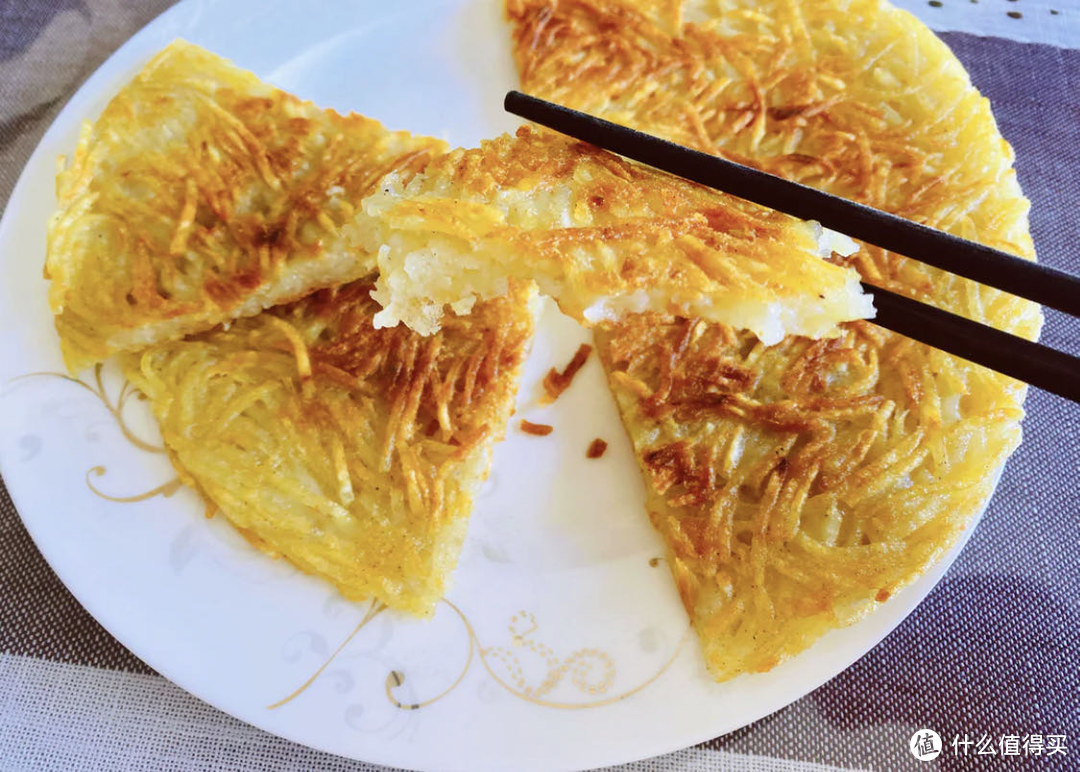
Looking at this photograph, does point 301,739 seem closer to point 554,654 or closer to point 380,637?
point 380,637

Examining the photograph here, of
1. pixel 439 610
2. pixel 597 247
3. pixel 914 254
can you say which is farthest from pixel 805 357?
pixel 439 610

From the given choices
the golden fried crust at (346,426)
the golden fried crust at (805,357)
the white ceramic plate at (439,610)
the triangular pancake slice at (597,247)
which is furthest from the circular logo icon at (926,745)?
the golden fried crust at (346,426)

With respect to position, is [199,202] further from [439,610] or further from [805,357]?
[805,357]

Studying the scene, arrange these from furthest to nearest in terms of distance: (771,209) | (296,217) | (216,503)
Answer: (296,217) → (216,503) → (771,209)

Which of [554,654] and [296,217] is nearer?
[554,654]

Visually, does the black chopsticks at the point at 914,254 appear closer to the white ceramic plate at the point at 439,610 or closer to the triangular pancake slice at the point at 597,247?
the triangular pancake slice at the point at 597,247

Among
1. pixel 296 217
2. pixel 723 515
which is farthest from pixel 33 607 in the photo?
pixel 723 515
